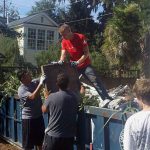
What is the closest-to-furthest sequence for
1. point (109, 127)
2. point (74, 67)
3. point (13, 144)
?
point (109, 127) < point (74, 67) < point (13, 144)

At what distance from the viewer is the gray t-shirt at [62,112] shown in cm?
621

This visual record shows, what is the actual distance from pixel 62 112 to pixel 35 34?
139 feet

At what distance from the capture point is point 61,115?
246 inches

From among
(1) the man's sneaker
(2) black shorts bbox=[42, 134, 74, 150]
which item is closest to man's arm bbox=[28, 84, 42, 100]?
(1) the man's sneaker

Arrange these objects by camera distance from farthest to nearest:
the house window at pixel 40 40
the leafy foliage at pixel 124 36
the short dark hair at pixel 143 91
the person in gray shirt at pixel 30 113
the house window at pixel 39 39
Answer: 1. the house window at pixel 40 40
2. the house window at pixel 39 39
3. the leafy foliage at pixel 124 36
4. the person in gray shirt at pixel 30 113
5. the short dark hair at pixel 143 91

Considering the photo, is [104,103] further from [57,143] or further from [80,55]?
[80,55]

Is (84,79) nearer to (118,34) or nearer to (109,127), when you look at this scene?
(109,127)

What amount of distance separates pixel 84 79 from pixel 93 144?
63.8 inches

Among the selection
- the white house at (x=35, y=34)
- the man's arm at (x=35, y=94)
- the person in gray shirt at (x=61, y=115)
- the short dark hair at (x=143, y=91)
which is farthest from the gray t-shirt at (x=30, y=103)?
the white house at (x=35, y=34)

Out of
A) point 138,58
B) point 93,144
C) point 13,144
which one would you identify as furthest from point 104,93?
point 138,58

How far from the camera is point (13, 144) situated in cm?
995

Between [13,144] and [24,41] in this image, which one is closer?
[13,144]

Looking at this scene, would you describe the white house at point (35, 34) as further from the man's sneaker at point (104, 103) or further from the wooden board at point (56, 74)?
the man's sneaker at point (104, 103)

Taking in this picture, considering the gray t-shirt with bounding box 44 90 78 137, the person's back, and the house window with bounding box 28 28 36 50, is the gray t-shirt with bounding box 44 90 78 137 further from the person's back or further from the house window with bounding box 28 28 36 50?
the house window with bounding box 28 28 36 50
